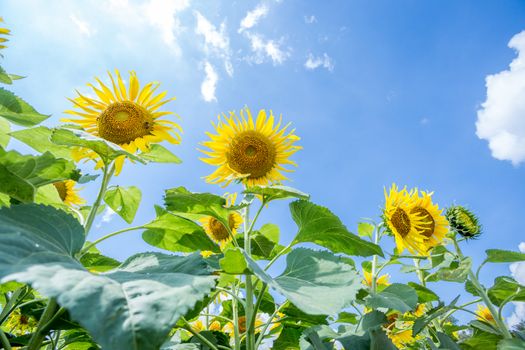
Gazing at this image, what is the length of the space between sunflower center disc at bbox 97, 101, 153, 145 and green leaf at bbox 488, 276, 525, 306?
219cm

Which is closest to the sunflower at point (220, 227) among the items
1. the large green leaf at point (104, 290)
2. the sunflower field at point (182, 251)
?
the sunflower field at point (182, 251)

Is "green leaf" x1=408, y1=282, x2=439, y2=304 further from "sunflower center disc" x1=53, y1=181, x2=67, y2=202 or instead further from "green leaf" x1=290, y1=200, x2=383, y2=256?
"sunflower center disc" x1=53, y1=181, x2=67, y2=202

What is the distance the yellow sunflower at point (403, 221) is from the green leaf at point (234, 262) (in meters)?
1.72

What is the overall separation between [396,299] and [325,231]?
0.44 m

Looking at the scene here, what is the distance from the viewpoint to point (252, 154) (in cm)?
277

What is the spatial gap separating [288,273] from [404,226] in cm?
163

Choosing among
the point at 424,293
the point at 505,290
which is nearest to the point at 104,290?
the point at 424,293

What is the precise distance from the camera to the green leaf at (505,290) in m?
2.27

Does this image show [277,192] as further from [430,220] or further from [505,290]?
[430,220]

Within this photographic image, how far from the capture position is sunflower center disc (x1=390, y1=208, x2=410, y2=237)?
2910 mm

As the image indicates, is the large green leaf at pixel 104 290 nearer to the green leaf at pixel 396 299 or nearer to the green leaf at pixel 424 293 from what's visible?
the green leaf at pixel 396 299

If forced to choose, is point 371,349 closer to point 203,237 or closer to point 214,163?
point 203,237

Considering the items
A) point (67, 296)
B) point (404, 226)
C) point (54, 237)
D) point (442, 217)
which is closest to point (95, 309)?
point (67, 296)

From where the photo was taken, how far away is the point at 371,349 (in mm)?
1597
